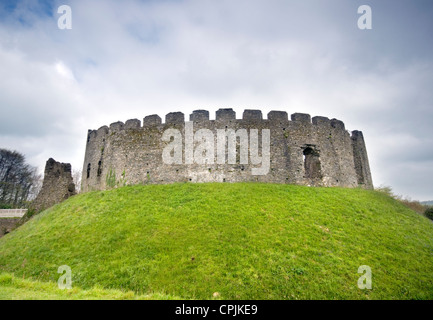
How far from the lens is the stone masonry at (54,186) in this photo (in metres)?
20.7

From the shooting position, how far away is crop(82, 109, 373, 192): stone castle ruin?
1692 centimetres

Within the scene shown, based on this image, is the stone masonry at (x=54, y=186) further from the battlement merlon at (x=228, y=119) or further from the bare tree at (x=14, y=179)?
the bare tree at (x=14, y=179)

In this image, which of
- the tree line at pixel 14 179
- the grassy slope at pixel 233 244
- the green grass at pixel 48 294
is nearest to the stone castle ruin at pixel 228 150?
the grassy slope at pixel 233 244

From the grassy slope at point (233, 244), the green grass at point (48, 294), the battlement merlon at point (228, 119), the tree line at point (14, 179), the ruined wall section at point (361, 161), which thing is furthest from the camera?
the tree line at point (14, 179)

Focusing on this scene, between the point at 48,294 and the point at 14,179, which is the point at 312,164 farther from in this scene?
the point at 14,179

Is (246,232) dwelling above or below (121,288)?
above

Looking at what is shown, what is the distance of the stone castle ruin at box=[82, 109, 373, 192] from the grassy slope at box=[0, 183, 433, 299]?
4.32 feet

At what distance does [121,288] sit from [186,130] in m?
11.4

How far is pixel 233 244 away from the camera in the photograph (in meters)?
10.4

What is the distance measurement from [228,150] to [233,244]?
25.9 feet

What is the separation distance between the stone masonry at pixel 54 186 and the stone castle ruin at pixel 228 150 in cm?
322

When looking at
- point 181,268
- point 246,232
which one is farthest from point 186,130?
point 181,268
